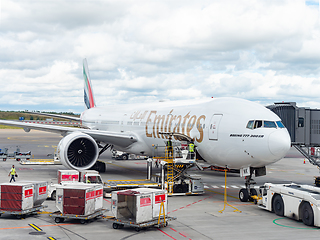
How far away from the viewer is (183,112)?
70.8 ft

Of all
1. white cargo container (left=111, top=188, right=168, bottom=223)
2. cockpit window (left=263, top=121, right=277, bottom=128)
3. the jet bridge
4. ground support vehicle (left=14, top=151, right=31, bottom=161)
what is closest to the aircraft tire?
cockpit window (left=263, top=121, right=277, bottom=128)

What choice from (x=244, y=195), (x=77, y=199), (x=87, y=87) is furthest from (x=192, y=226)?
(x=87, y=87)

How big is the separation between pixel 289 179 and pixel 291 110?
6.50 meters

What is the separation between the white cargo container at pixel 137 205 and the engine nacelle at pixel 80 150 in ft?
32.5

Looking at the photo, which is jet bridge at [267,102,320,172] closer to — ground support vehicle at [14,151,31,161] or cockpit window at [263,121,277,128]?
cockpit window at [263,121,277,128]

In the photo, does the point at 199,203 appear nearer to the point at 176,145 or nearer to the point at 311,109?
the point at 176,145

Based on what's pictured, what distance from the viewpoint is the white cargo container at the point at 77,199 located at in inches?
545

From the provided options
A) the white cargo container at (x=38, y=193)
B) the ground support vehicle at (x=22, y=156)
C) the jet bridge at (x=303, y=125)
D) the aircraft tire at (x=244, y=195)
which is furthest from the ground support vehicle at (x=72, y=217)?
the ground support vehicle at (x=22, y=156)

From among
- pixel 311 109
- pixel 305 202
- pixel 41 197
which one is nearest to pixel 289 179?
pixel 311 109

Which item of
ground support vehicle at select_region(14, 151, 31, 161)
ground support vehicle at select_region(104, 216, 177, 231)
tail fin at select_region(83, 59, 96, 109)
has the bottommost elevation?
ground support vehicle at select_region(104, 216, 177, 231)

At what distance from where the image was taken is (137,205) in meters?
13.0

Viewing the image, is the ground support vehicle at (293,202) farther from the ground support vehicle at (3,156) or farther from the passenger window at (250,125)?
the ground support vehicle at (3,156)

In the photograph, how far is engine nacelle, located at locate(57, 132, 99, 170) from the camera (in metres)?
23.2

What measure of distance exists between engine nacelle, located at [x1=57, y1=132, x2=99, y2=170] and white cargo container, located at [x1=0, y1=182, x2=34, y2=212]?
8216 mm
